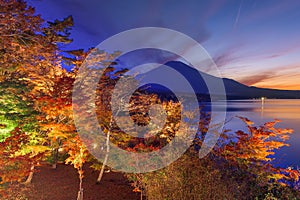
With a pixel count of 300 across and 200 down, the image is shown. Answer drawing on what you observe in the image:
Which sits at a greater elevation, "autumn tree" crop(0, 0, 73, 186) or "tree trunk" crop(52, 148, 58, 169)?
"autumn tree" crop(0, 0, 73, 186)

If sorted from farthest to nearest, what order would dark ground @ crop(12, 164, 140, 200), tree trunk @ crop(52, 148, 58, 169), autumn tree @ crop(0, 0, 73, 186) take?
tree trunk @ crop(52, 148, 58, 169), dark ground @ crop(12, 164, 140, 200), autumn tree @ crop(0, 0, 73, 186)

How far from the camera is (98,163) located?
25.7ft

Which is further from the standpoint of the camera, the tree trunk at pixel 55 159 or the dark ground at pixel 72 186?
the tree trunk at pixel 55 159

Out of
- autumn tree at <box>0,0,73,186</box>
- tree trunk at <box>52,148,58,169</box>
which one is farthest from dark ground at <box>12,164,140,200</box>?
autumn tree at <box>0,0,73,186</box>

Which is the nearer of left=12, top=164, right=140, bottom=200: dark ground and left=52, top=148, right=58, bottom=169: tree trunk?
left=12, top=164, right=140, bottom=200: dark ground

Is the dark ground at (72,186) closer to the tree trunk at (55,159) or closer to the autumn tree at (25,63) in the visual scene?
the tree trunk at (55,159)

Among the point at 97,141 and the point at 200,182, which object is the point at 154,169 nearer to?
the point at 200,182

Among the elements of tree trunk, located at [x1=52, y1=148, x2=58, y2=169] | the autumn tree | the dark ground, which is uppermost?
the autumn tree

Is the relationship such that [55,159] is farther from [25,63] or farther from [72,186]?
[25,63]

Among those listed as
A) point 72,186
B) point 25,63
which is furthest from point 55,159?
point 25,63

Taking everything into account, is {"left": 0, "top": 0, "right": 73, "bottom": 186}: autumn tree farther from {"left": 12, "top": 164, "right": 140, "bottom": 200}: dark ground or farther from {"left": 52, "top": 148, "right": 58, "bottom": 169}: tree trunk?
{"left": 52, "top": 148, "right": 58, "bottom": 169}: tree trunk

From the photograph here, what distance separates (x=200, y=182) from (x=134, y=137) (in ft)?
17.2

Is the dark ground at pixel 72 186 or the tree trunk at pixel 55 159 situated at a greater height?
the tree trunk at pixel 55 159

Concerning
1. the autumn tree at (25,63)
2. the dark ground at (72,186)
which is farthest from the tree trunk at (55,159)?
the autumn tree at (25,63)
